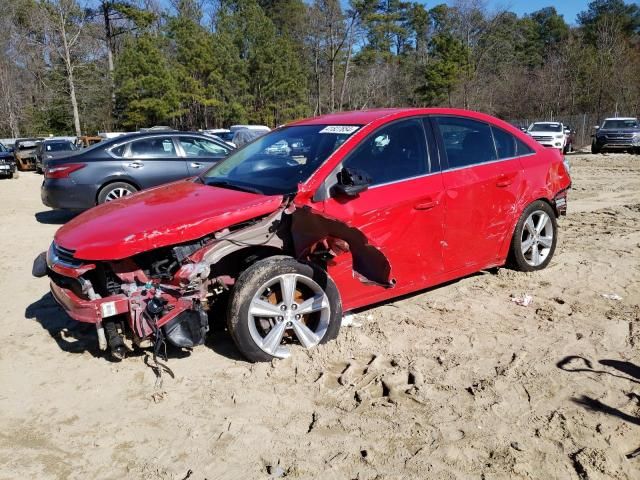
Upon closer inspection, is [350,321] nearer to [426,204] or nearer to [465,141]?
[426,204]

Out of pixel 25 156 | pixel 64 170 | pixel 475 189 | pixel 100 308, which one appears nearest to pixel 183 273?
pixel 100 308

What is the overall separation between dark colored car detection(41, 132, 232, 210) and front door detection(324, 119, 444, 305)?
5.61 metres

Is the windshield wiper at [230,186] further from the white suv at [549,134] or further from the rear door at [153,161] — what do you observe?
the white suv at [549,134]

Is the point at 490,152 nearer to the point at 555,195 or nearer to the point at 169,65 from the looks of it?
the point at 555,195

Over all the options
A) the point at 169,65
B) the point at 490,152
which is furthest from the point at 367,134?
the point at 169,65

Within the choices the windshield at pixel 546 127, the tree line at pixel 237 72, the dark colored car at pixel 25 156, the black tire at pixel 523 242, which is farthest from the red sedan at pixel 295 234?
the tree line at pixel 237 72

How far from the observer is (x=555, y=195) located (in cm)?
563

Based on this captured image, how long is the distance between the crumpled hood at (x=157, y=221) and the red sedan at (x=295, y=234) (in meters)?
0.01

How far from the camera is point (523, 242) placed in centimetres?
544

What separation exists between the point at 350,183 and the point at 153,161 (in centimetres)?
652

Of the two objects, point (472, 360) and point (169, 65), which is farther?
point (169, 65)

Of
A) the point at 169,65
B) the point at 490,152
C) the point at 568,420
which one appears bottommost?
the point at 568,420

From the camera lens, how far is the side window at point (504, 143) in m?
5.21

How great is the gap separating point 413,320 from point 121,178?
6.60 metres
